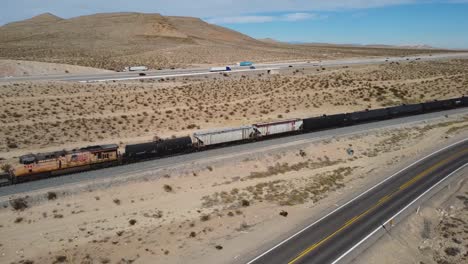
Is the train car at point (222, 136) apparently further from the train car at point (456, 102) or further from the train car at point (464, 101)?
the train car at point (464, 101)

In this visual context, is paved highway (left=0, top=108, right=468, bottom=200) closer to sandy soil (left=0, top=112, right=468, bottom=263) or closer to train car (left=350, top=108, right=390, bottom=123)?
sandy soil (left=0, top=112, right=468, bottom=263)

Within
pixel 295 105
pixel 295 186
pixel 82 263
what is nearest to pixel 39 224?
pixel 82 263

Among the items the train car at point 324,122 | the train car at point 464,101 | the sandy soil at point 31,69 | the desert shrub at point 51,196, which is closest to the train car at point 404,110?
the train car at point 324,122

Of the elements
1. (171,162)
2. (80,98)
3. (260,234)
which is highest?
(80,98)

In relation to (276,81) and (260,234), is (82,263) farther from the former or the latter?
(276,81)

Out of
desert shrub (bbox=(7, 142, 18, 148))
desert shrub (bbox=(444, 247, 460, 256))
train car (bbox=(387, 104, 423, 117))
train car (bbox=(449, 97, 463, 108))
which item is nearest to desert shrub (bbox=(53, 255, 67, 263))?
desert shrub (bbox=(7, 142, 18, 148))
